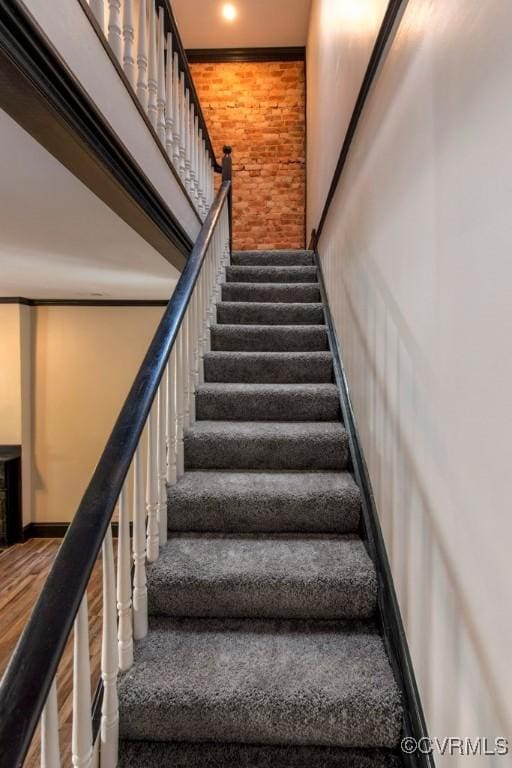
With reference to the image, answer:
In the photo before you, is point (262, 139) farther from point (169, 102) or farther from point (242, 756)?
point (242, 756)

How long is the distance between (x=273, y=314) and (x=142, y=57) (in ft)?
5.37

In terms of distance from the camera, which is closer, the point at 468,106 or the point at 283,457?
the point at 468,106

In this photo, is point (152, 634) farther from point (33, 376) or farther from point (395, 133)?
point (33, 376)

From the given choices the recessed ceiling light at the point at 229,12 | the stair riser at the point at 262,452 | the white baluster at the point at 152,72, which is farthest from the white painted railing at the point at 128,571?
the recessed ceiling light at the point at 229,12

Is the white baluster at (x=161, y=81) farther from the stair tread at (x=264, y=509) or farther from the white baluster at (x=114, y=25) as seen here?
the stair tread at (x=264, y=509)

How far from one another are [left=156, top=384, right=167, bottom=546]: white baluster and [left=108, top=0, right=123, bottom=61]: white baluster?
1422mm

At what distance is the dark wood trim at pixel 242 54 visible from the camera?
520 cm

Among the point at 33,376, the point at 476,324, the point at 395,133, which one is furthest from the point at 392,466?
the point at 33,376

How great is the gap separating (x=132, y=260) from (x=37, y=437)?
289 cm

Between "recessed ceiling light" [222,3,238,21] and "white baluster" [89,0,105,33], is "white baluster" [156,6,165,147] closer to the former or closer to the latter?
"white baluster" [89,0,105,33]

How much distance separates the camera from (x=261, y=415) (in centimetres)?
233

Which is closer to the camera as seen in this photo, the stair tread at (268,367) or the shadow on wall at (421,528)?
the shadow on wall at (421,528)

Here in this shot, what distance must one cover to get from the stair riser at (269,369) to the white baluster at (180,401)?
1.93ft

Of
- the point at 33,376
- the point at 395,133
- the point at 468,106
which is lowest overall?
the point at 33,376
